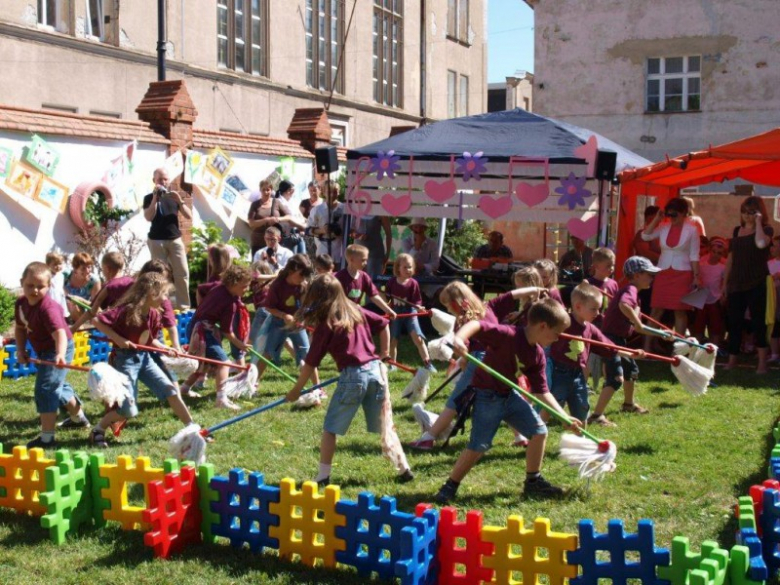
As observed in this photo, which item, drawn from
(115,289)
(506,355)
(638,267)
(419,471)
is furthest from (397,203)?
(506,355)

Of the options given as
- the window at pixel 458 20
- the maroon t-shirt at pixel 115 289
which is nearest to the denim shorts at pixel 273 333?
the maroon t-shirt at pixel 115 289

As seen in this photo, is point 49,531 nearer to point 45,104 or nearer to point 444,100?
point 45,104

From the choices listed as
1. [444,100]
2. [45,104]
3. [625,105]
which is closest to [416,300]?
[45,104]

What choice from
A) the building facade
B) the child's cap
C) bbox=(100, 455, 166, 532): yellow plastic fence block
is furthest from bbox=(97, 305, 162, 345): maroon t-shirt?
the building facade

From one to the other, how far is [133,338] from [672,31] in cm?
2423

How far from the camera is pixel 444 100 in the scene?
1435 inches

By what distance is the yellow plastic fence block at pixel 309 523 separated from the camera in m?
4.88

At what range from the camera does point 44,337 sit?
742cm

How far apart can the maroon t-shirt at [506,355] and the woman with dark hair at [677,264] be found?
5715 millimetres

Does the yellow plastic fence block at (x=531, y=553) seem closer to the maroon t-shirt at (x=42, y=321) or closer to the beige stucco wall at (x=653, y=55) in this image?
the maroon t-shirt at (x=42, y=321)

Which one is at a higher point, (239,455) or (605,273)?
(605,273)

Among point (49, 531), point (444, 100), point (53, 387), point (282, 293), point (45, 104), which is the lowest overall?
point (49, 531)

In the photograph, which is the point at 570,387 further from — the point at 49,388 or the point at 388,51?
the point at 388,51

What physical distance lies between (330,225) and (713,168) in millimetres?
5434
